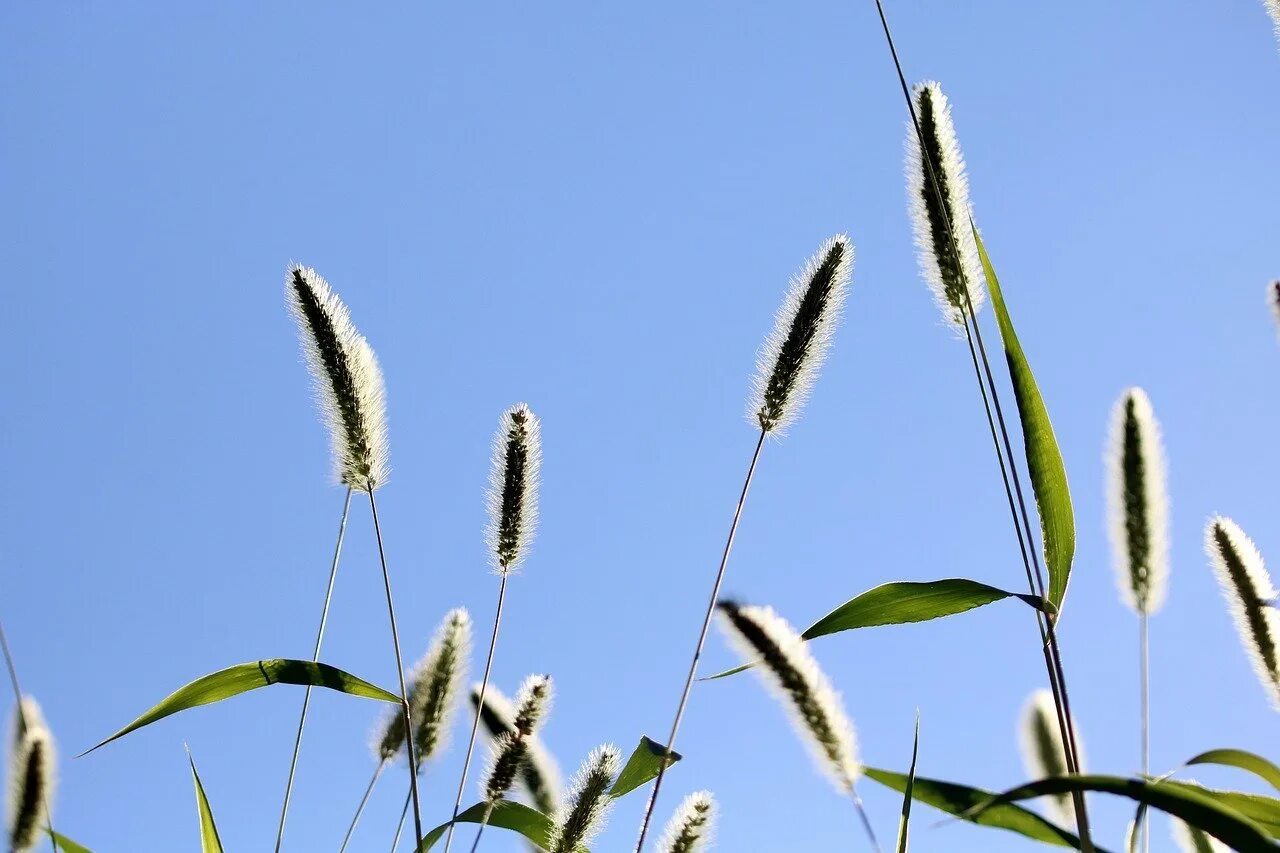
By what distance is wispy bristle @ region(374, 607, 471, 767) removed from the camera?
2459 mm

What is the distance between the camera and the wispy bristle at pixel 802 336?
266 cm

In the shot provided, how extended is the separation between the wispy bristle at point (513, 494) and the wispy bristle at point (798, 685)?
979 mm

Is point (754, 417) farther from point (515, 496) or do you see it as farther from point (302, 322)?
point (302, 322)

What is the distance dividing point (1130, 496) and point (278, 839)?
1.92 metres

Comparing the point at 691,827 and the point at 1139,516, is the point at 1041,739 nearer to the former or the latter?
the point at 1139,516

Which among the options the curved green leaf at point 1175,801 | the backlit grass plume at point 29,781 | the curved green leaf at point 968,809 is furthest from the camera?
the backlit grass plume at point 29,781

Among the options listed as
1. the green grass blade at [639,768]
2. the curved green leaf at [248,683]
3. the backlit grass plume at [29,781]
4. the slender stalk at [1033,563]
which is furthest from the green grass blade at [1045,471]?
the backlit grass plume at [29,781]

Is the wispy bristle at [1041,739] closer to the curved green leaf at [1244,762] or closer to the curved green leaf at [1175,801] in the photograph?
the curved green leaf at [1244,762]

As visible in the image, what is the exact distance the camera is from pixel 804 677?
5.83ft

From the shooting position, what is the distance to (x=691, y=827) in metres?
1.94

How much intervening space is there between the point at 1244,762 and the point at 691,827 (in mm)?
940

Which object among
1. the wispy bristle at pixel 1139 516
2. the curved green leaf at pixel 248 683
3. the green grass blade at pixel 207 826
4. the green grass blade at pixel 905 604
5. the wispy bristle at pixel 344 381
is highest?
the wispy bristle at pixel 344 381

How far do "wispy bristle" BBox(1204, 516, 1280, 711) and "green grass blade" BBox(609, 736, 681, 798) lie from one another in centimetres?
125

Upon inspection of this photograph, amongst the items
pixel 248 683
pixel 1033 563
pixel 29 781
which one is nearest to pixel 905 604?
pixel 1033 563
